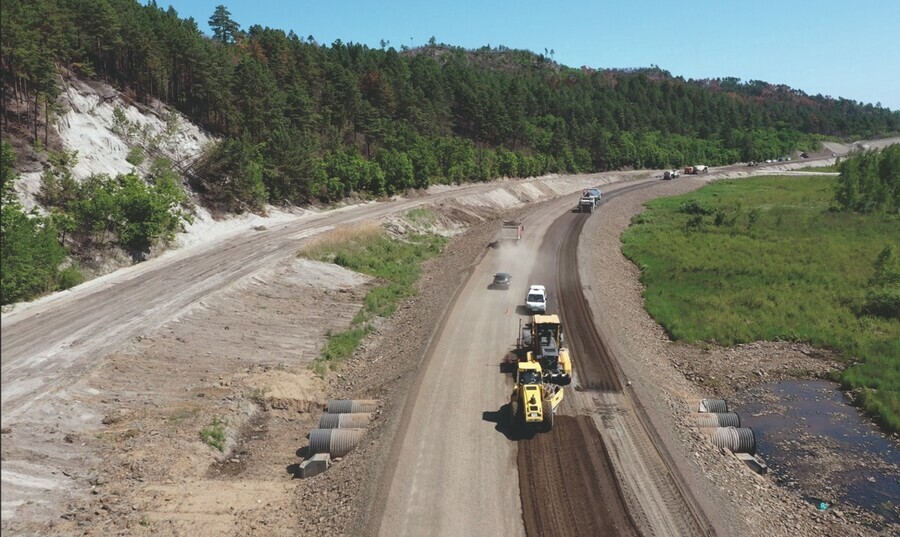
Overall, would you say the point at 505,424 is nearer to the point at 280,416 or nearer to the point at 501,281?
the point at 280,416

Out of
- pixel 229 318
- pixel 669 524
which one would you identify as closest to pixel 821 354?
pixel 669 524

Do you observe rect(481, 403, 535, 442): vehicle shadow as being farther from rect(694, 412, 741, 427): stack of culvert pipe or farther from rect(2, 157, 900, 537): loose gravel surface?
rect(694, 412, 741, 427): stack of culvert pipe

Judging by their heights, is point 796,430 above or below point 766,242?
below

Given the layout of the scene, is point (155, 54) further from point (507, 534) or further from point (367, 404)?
point (507, 534)

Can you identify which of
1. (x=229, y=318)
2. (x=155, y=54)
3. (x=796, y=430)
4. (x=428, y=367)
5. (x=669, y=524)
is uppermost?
(x=155, y=54)

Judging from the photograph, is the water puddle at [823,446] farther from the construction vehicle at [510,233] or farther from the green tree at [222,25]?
the green tree at [222,25]

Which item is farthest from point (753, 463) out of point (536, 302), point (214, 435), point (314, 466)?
point (214, 435)
